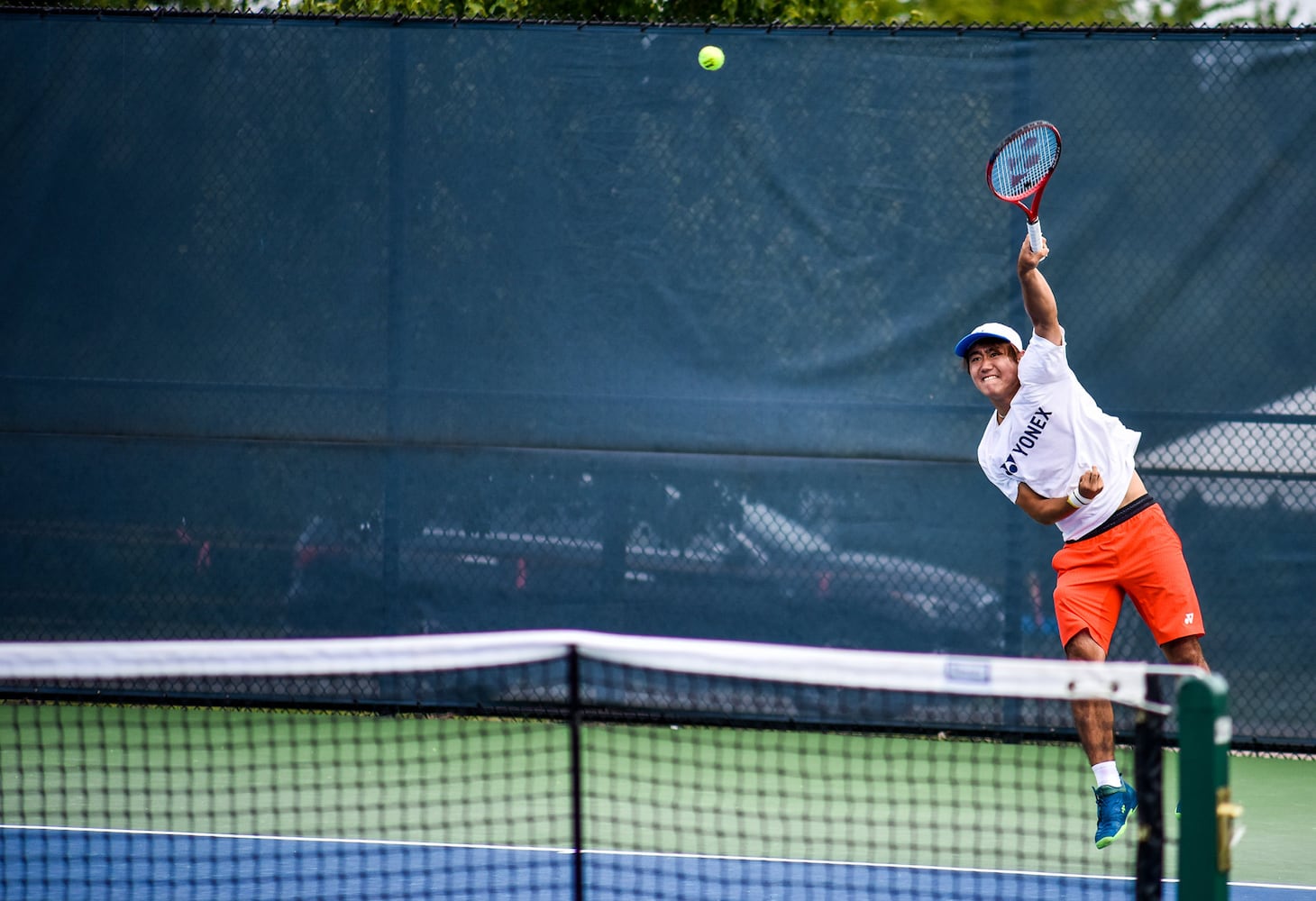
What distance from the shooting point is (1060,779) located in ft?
16.0

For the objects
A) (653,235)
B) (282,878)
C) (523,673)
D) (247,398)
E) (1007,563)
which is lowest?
(282,878)

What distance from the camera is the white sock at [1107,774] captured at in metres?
4.00

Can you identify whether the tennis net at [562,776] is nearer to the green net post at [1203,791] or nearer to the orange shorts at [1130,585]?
the green net post at [1203,791]

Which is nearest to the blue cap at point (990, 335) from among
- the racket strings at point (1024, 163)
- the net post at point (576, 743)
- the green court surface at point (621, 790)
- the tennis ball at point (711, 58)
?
the racket strings at point (1024, 163)

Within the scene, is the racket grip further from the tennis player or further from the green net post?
the green net post

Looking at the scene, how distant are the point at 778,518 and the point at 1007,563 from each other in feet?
2.92

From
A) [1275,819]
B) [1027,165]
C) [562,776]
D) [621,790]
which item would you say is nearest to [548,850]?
[621,790]

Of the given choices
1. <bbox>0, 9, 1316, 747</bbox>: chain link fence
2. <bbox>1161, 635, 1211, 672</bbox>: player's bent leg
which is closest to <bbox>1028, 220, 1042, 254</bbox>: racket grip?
<bbox>1161, 635, 1211, 672</bbox>: player's bent leg

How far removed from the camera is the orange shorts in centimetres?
429

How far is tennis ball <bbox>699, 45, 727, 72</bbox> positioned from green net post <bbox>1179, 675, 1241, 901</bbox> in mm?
3737

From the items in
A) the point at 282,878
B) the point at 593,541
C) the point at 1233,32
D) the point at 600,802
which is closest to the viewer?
the point at 282,878

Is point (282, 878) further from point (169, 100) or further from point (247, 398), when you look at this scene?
point (169, 100)

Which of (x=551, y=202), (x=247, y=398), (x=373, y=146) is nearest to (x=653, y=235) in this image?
(x=551, y=202)

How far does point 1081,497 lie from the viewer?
13.7ft
